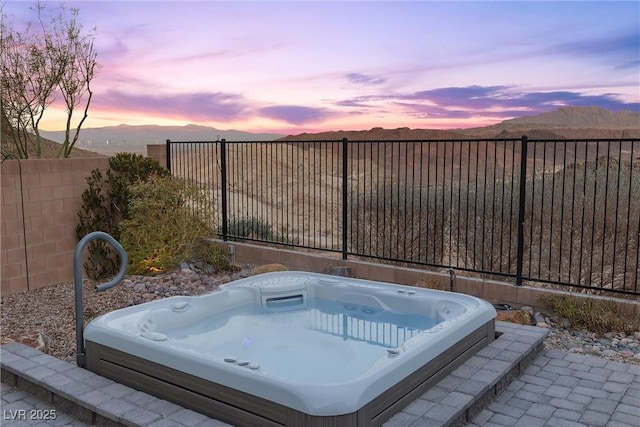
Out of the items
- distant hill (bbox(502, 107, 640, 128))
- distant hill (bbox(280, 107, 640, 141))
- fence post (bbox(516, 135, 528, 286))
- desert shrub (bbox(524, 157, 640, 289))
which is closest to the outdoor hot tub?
fence post (bbox(516, 135, 528, 286))

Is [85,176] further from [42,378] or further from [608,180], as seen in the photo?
[608,180]

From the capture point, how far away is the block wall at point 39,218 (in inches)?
281

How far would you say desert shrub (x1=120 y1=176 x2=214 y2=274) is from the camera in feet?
24.7

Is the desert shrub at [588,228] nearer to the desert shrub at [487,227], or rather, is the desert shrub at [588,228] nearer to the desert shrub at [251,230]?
the desert shrub at [487,227]

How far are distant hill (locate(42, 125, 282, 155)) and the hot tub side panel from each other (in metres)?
5.48

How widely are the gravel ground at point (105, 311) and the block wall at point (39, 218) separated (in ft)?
0.83

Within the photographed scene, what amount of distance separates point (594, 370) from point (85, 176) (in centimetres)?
690

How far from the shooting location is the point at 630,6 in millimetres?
6949

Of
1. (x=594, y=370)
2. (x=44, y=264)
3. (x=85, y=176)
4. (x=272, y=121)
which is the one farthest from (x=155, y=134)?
(x=594, y=370)

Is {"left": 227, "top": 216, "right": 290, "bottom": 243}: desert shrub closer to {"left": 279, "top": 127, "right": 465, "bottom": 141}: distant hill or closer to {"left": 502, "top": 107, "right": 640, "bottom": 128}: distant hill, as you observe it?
{"left": 279, "top": 127, "right": 465, "bottom": 141}: distant hill

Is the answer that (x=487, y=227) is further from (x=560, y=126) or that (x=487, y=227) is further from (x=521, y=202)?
(x=560, y=126)

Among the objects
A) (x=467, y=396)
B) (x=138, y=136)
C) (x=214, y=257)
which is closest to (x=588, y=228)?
(x=467, y=396)

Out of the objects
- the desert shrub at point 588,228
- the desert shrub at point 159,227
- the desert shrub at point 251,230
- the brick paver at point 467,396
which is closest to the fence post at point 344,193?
the desert shrub at point 251,230

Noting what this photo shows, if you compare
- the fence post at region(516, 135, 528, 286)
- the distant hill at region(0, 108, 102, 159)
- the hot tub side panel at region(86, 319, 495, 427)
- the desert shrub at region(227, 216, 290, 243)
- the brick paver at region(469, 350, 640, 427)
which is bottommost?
the brick paver at region(469, 350, 640, 427)
